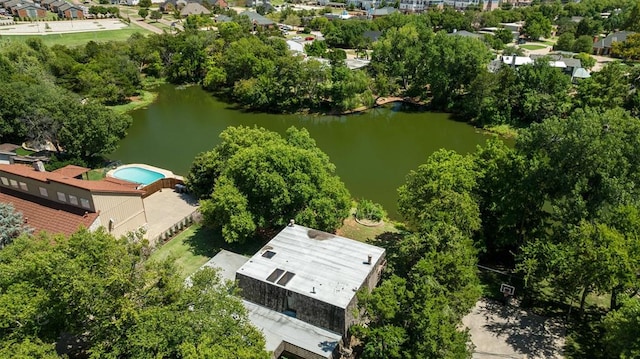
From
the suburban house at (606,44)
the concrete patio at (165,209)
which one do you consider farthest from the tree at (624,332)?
the suburban house at (606,44)

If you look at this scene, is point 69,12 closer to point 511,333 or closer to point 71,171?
point 71,171

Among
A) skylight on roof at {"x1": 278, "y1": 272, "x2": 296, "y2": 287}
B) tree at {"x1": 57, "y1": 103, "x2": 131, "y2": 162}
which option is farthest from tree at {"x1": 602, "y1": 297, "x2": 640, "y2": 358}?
tree at {"x1": 57, "y1": 103, "x2": 131, "y2": 162}

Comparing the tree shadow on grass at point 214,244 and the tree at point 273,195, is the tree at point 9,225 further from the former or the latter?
the tree at point 273,195

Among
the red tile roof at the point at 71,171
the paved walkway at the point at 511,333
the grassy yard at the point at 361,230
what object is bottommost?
the grassy yard at the point at 361,230

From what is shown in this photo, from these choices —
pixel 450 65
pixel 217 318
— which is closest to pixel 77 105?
pixel 217 318

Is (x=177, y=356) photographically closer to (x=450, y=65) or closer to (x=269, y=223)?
(x=269, y=223)

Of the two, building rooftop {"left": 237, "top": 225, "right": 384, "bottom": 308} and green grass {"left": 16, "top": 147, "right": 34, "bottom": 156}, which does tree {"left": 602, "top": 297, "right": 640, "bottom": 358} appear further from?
green grass {"left": 16, "top": 147, "right": 34, "bottom": 156}

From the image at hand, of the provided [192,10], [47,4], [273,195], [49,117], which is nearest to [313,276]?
[273,195]
